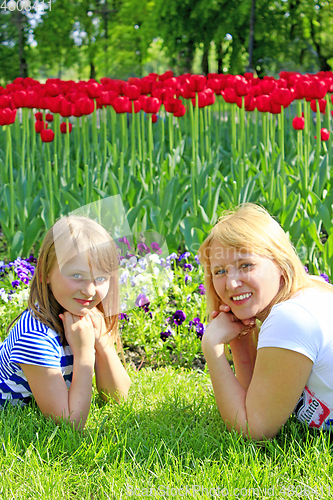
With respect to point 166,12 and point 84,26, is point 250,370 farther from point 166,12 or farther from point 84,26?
point 84,26

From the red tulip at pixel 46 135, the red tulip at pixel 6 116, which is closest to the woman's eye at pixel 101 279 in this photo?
the red tulip at pixel 6 116

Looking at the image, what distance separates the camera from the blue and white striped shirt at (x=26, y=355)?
1.76 meters

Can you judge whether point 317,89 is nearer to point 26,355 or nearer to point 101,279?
point 101,279

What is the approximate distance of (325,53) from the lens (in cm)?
1495

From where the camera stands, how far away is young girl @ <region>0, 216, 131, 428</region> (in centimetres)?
176

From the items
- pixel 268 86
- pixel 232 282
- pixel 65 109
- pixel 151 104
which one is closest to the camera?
pixel 232 282

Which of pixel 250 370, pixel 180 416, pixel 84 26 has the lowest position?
pixel 180 416

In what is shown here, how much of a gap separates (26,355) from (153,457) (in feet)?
1.81

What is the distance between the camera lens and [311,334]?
5.06 ft

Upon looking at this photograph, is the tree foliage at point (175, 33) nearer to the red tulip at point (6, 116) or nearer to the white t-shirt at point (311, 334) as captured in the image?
the red tulip at point (6, 116)

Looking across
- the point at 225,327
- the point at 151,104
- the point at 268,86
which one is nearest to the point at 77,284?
the point at 225,327

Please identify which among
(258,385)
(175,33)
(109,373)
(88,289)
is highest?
(175,33)

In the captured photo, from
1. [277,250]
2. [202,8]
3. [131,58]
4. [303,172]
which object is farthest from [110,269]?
[131,58]

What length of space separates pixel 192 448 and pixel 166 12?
11939 mm
